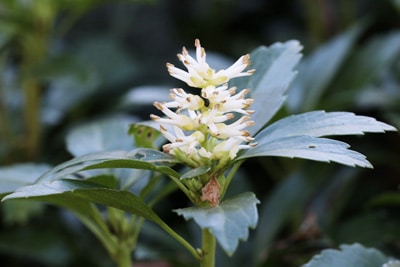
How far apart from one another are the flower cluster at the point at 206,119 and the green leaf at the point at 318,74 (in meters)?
0.54

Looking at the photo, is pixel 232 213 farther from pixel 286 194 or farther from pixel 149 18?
pixel 149 18

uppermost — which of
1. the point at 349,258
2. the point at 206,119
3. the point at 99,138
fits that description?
the point at 99,138

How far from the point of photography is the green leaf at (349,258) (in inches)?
24.1

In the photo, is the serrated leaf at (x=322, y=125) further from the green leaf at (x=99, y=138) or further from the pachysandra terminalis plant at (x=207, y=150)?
the green leaf at (x=99, y=138)

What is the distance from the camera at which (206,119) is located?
541mm

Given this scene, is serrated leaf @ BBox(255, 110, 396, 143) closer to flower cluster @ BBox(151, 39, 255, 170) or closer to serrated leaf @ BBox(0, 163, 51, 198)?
flower cluster @ BBox(151, 39, 255, 170)

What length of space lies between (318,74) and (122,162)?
0.65 m

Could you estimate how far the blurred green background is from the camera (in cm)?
93

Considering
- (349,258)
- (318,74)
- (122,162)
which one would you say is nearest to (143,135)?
(122,162)

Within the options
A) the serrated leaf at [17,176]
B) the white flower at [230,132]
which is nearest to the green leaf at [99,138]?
the serrated leaf at [17,176]

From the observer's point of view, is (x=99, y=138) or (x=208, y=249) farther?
(x=99, y=138)

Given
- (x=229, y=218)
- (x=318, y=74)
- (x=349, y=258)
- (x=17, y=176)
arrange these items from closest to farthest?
(x=229, y=218)
(x=349, y=258)
(x=17, y=176)
(x=318, y=74)

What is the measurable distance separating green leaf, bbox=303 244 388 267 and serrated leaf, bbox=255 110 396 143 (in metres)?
0.13

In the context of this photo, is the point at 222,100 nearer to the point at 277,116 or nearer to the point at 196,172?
the point at 196,172
